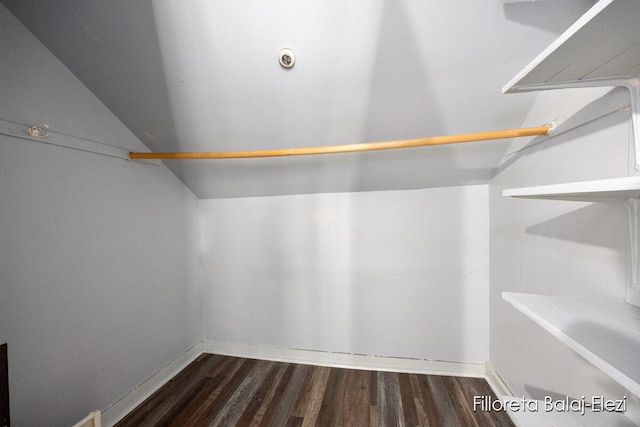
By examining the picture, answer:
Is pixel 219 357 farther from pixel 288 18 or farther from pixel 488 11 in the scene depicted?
pixel 488 11

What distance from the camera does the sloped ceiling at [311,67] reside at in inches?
38.1

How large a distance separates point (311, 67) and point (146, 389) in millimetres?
2294

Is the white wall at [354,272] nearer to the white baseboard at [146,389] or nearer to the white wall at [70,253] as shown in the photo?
the white baseboard at [146,389]

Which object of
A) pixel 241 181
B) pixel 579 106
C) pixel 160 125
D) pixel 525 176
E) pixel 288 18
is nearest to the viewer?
pixel 579 106

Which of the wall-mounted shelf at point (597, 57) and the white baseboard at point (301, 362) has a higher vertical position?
the wall-mounted shelf at point (597, 57)

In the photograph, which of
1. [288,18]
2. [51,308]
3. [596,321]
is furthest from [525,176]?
[51,308]

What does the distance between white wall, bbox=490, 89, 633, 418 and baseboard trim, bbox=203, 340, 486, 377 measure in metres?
0.27

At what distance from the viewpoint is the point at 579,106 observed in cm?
89

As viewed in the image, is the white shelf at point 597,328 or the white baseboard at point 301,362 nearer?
the white shelf at point 597,328

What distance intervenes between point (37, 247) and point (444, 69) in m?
2.11

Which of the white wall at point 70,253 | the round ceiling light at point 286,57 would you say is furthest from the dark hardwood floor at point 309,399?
the round ceiling light at point 286,57

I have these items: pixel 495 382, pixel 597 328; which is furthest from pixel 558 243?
pixel 495 382

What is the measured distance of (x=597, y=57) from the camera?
1.94ft

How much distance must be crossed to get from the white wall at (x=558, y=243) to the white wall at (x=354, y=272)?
0.66 feet
